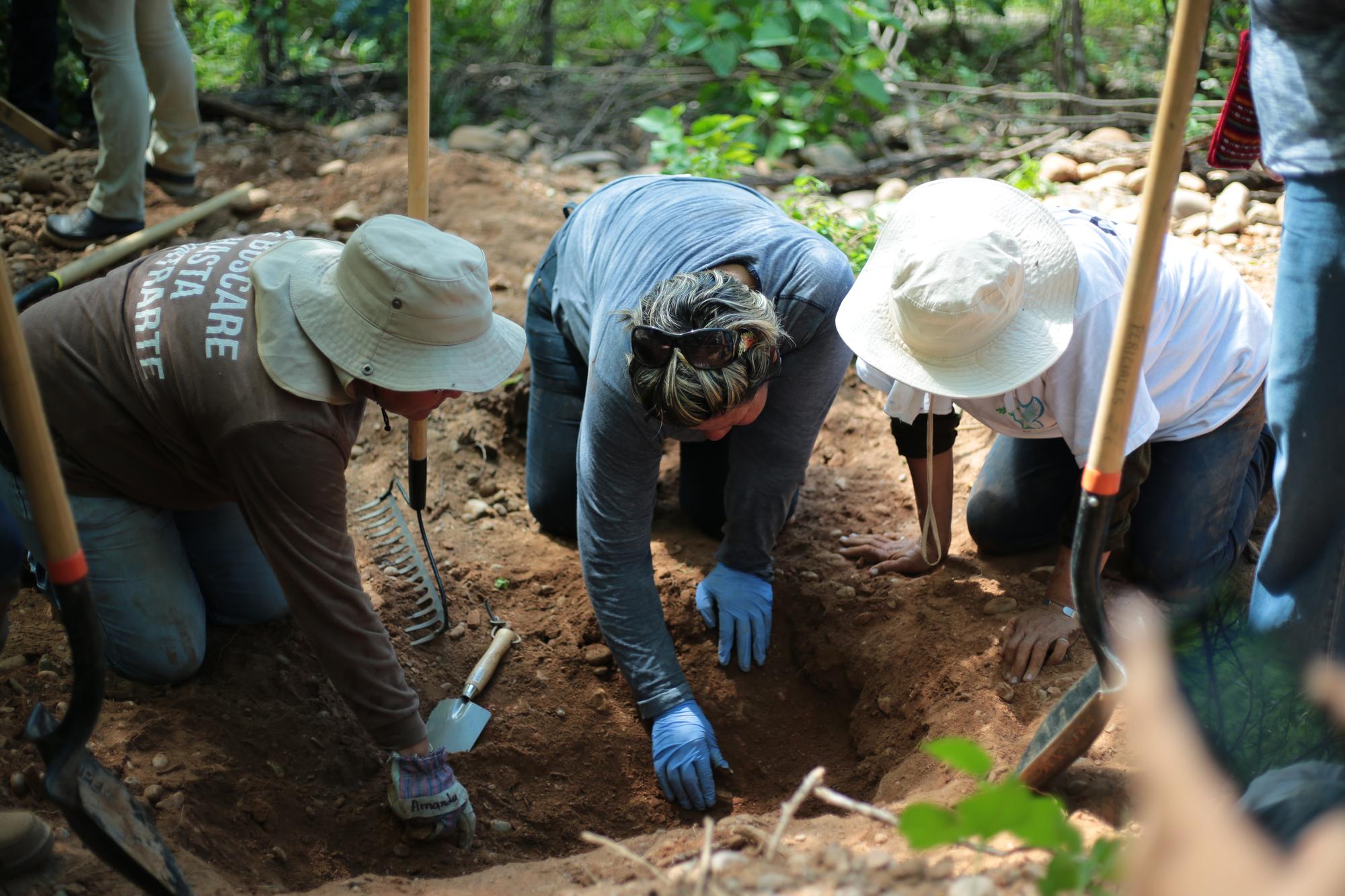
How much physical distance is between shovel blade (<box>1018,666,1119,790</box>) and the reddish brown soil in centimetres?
11

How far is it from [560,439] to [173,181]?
2.25 m

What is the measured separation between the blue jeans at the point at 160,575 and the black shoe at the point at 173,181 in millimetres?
2191

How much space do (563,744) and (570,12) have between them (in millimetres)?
5423

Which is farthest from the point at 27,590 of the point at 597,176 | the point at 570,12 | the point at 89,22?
the point at 570,12

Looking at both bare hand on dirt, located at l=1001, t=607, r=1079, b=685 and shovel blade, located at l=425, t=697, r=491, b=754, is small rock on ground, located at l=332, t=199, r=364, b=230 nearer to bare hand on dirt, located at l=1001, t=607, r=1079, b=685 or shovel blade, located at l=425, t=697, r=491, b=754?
shovel blade, located at l=425, t=697, r=491, b=754

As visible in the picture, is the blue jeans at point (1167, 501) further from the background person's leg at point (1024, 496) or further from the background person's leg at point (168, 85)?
the background person's leg at point (168, 85)

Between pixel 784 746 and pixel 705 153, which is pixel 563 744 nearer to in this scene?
pixel 784 746

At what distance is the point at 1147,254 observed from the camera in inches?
55.5

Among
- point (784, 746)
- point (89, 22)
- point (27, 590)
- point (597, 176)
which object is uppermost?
point (89, 22)

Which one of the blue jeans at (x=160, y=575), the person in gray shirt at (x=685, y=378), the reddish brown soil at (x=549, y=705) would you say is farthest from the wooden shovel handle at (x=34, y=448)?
the person in gray shirt at (x=685, y=378)

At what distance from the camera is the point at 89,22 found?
3.35 metres

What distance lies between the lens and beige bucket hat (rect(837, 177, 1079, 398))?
182cm

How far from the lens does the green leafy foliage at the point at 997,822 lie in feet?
3.28

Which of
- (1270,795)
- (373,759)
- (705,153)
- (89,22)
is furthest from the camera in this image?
(705,153)
